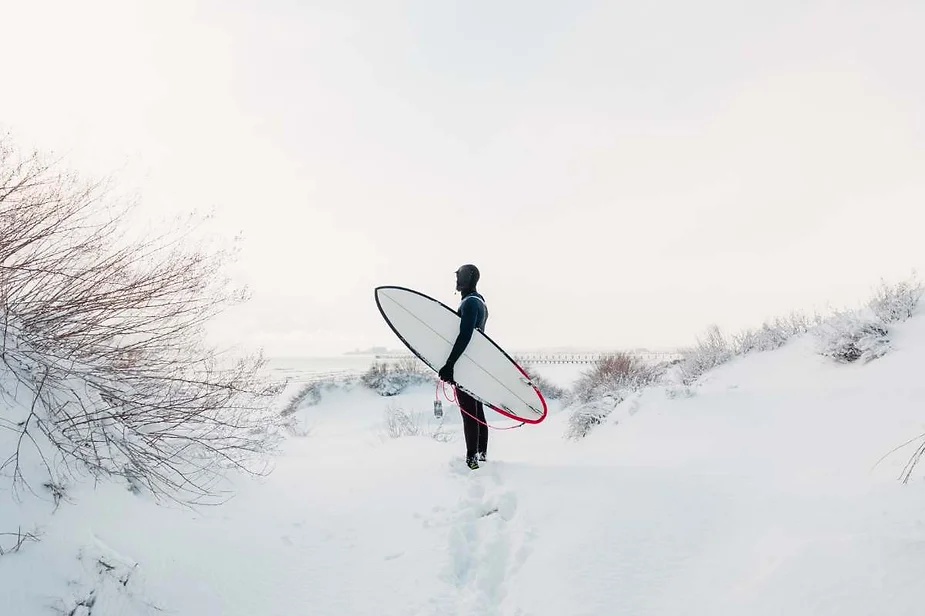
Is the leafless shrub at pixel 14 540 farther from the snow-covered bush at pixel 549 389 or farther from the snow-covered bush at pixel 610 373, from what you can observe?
the snow-covered bush at pixel 549 389

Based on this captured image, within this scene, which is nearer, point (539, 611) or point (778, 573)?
point (778, 573)

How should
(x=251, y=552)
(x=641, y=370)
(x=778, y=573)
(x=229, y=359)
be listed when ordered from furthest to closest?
(x=641, y=370) < (x=229, y=359) < (x=251, y=552) < (x=778, y=573)

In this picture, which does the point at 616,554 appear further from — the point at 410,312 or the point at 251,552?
the point at 410,312

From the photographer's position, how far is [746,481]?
11.6 ft

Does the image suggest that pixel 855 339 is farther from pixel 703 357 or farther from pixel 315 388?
pixel 315 388

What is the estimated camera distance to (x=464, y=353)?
5426 mm

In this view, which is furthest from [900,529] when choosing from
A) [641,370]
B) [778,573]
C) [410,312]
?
[641,370]

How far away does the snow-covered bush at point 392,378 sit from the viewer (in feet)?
62.4

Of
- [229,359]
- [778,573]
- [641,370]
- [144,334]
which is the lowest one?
[641,370]

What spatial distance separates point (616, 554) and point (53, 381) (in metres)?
3.61

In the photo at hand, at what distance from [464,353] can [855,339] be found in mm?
5784

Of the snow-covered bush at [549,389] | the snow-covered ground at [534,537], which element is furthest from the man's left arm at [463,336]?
the snow-covered bush at [549,389]

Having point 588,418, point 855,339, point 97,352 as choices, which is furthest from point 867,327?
point 97,352

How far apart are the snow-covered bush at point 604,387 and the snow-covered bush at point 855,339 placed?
2839mm
